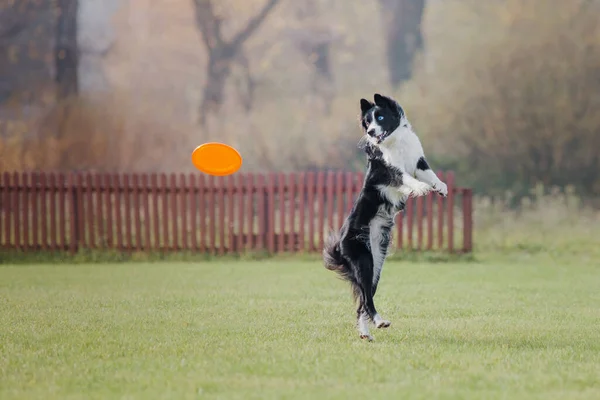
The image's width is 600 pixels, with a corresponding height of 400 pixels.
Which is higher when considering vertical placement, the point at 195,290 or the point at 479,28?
the point at 479,28

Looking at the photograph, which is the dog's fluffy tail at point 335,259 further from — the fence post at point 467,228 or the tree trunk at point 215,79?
the tree trunk at point 215,79

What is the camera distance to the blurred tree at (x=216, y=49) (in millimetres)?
32219

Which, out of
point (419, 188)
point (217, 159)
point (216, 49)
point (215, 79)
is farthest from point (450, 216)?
point (216, 49)

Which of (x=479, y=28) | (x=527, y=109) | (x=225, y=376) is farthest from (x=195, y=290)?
(x=479, y=28)

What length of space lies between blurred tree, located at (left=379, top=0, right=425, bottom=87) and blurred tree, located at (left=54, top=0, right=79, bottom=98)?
35.5 feet

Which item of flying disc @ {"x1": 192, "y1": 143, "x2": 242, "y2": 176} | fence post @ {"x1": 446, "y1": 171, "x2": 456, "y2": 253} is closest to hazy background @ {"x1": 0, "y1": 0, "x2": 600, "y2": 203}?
fence post @ {"x1": 446, "y1": 171, "x2": 456, "y2": 253}

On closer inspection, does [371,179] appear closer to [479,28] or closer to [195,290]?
[195,290]

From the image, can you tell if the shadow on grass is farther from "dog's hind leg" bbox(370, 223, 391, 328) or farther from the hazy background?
the hazy background

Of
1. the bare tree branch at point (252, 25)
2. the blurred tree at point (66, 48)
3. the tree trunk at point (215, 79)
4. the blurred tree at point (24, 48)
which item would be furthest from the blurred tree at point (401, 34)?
the blurred tree at point (24, 48)

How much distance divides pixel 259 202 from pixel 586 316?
854 cm

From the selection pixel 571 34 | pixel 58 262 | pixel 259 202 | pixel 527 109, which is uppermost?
pixel 571 34

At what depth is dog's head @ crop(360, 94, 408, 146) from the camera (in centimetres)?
782

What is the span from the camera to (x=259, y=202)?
1727 cm

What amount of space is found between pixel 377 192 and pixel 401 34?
25853mm
